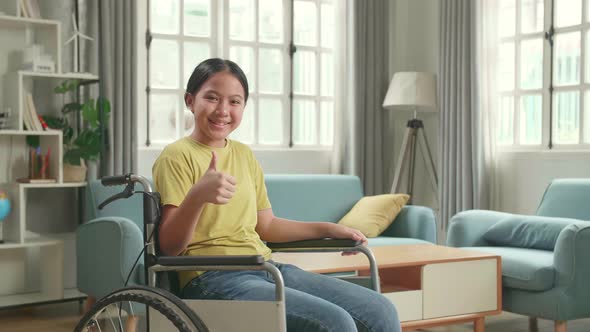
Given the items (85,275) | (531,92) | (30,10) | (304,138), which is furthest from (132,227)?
(531,92)

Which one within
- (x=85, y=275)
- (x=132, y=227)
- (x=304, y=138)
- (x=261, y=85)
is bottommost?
(x=85, y=275)

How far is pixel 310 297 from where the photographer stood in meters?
1.87

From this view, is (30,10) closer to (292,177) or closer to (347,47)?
(292,177)

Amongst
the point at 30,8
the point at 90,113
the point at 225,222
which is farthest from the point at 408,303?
the point at 30,8

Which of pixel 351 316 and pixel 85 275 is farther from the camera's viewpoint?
pixel 85 275

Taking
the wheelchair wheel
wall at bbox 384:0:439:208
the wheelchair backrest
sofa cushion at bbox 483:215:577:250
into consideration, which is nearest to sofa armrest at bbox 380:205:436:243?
sofa cushion at bbox 483:215:577:250

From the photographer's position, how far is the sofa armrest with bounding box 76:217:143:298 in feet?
11.6

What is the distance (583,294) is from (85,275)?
88.8 inches

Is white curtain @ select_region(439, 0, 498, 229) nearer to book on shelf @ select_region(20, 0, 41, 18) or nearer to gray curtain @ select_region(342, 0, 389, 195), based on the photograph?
gray curtain @ select_region(342, 0, 389, 195)

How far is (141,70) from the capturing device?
16.0 feet

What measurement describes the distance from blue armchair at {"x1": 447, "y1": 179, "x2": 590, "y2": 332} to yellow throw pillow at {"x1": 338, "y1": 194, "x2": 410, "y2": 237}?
0.44 metres

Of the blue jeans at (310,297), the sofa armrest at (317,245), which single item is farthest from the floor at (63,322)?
the blue jeans at (310,297)

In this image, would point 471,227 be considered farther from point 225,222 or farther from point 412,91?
point 225,222

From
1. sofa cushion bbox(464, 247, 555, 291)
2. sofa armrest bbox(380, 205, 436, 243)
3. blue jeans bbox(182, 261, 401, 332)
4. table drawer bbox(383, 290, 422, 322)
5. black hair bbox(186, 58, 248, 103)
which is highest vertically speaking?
black hair bbox(186, 58, 248, 103)
